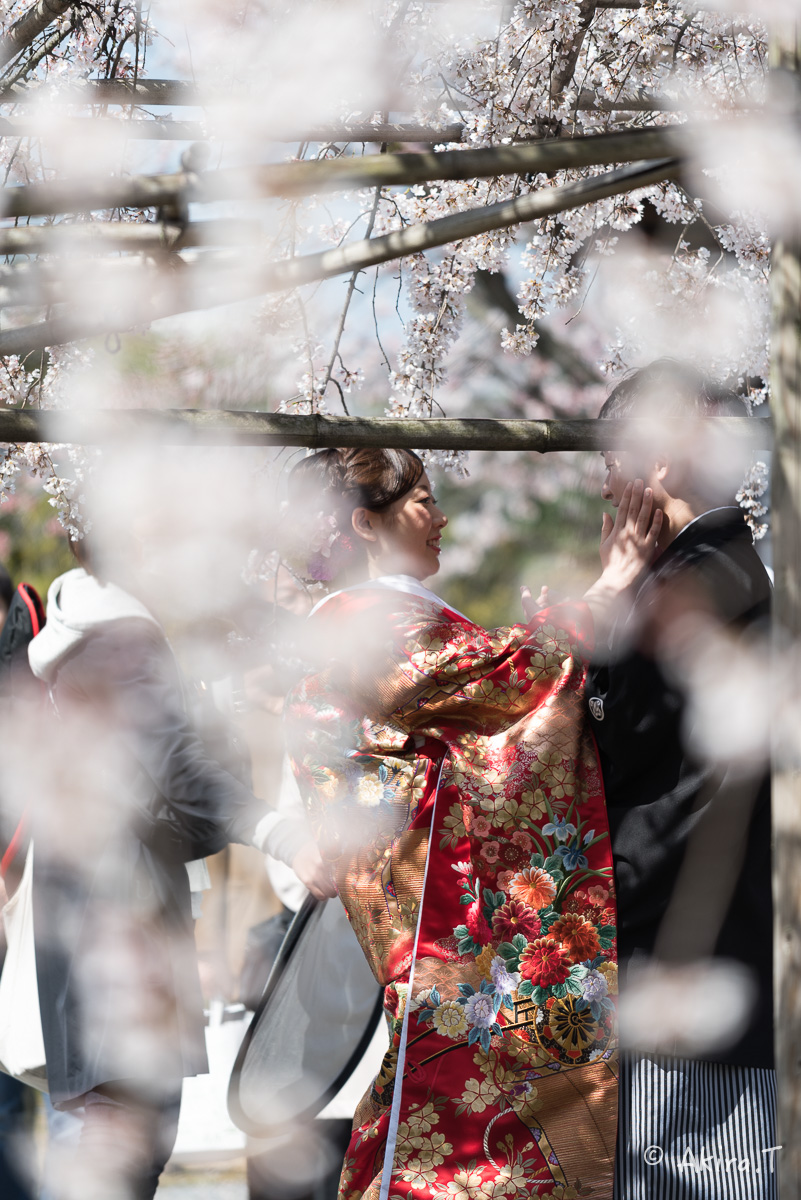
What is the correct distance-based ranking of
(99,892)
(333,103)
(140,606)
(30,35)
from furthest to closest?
1. (140,606)
2. (99,892)
3. (333,103)
4. (30,35)

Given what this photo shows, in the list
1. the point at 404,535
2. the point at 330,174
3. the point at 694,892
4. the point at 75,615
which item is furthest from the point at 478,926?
the point at 75,615

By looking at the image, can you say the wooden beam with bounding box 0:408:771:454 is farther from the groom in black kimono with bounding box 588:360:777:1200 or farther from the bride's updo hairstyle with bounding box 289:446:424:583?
the bride's updo hairstyle with bounding box 289:446:424:583

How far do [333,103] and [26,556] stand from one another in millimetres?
3635

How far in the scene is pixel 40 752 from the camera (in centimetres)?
190

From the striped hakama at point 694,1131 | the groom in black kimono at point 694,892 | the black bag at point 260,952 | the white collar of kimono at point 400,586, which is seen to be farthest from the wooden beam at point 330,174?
the black bag at point 260,952

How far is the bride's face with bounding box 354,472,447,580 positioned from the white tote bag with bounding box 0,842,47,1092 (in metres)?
0.84

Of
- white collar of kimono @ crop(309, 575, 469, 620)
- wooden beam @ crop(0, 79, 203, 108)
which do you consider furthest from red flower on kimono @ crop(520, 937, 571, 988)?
wooden beam @ crop(0, 79, 203, 108)

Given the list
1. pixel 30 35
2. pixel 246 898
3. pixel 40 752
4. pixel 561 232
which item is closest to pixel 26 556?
pixel 246 898

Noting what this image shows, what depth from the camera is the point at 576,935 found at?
1197 mm

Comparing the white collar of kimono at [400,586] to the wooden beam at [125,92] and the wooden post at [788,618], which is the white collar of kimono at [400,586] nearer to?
the wooden post at [788,618]

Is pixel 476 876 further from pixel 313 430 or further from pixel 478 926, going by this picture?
pixel 313 430

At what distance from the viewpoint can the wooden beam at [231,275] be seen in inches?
36.8

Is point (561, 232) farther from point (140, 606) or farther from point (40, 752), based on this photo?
point (40, 752)

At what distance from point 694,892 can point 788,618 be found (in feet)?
1.37
